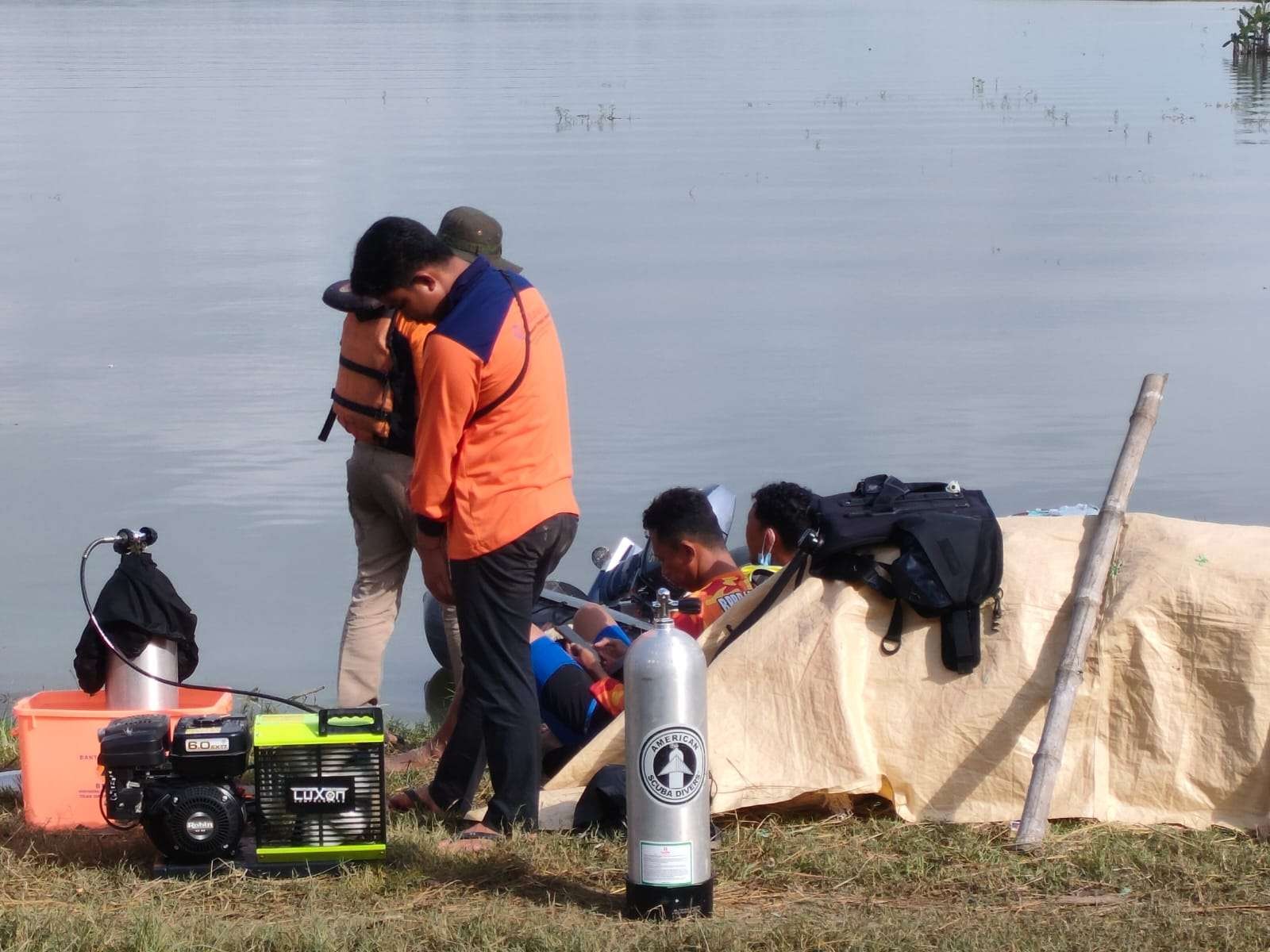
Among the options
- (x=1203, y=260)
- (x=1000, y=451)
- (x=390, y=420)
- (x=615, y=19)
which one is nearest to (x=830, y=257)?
(x=1203, y=260)

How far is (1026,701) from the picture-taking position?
17.0 ft

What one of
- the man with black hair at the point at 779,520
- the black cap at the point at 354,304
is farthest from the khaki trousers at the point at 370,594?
the man with black hair at the point at 779,520

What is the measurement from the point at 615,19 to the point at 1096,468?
184 feet

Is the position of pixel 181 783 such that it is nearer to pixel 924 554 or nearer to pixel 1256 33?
pixel 924 554

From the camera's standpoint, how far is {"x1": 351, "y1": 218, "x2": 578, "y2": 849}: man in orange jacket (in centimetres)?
480

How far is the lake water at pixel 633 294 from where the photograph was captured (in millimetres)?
9750

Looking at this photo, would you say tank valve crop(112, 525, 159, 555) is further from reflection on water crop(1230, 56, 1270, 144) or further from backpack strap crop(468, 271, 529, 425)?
reflection on water crop(1230, 56, 1270, 144)

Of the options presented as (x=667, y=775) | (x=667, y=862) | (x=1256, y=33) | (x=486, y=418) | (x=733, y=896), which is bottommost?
(x=733, y=896)

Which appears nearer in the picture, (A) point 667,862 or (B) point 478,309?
(A) point 667,862

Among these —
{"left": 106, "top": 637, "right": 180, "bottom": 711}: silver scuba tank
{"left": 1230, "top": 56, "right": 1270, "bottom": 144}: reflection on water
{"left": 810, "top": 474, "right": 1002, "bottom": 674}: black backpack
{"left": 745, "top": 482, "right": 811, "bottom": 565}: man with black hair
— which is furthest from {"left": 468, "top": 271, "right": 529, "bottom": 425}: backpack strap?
{"left": 1230, "top": 56, "right": 1270, "bottom": 144}: reflection on water

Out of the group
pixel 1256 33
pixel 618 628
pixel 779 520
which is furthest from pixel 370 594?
pixel 1256 33

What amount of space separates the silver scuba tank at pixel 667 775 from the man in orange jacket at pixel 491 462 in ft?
2.15

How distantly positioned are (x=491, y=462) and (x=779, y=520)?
203 cm

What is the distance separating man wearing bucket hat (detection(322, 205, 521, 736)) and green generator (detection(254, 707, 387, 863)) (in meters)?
1.01
